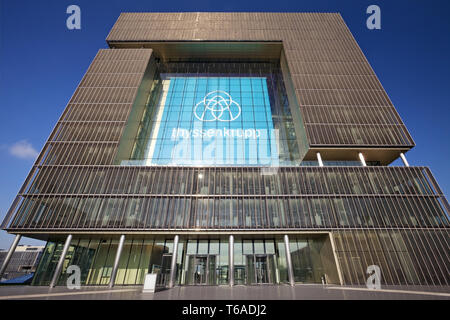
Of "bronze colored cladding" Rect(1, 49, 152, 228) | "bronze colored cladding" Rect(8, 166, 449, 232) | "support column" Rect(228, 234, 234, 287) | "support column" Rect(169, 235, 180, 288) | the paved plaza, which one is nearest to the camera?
the paved plaza

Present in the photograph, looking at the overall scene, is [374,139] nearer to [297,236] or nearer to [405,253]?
[405,253]

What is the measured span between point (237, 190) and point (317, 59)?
27.7 metres

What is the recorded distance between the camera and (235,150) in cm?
3022

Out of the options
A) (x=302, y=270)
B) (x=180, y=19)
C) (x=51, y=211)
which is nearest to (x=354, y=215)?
(x=302, y=270)

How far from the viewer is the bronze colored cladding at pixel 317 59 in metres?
26.2

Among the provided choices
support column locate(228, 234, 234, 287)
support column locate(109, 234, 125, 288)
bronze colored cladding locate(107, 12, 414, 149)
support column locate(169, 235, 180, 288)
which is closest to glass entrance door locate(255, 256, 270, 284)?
support column locate(228, 234, 234, 287)

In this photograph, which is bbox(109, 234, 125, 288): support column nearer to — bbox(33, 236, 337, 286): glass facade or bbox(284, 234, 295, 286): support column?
bbox(33, 236, 337, 286): glass facade

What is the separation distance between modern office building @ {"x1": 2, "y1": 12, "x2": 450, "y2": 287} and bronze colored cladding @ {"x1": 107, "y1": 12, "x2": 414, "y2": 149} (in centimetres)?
26

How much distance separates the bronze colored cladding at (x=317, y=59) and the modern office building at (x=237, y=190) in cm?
26

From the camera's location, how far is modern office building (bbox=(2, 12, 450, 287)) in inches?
766

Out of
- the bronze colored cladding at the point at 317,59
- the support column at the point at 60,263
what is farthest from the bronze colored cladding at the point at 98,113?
the bronze colored cladding at the point at 317,59

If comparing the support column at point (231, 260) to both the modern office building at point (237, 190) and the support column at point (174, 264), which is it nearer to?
the modern office building at point (237, 190)

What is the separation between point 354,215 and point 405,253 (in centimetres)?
501
